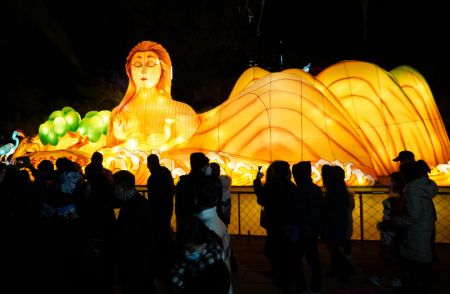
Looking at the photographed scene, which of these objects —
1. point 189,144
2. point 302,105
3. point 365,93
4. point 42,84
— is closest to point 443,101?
point 365,93

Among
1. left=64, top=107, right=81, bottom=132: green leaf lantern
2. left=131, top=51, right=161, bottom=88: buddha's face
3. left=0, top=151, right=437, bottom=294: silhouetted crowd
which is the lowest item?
left=0, top=151, right=437, bottom=294: silhouetted crowd

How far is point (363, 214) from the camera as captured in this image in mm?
7828

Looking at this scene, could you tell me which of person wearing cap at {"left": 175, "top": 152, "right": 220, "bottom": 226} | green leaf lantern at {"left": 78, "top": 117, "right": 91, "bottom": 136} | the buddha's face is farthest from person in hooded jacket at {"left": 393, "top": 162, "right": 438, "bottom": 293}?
green leaf lantern at {"left": 78, "top": 117, "right": 91, "bottom": 136}

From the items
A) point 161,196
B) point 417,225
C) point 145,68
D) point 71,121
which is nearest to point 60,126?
point 71,121

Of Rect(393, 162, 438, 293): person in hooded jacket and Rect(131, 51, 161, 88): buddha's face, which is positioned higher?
Rect(131, 51, 161, 88): buddha's face

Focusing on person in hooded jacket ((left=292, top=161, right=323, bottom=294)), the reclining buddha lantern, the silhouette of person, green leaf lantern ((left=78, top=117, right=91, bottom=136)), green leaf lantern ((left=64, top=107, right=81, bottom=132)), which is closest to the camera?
person in hooded jacket ((left=292, top=161, right=323, bottom=294))

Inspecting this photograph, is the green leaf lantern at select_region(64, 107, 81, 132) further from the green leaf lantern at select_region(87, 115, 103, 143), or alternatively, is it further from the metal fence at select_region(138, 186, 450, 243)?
the metal fence at select_region(138, 186, 450, 243)

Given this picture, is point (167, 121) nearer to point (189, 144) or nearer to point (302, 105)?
point (189, 144)

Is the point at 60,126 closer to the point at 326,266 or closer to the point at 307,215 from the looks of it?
the point at 326,266

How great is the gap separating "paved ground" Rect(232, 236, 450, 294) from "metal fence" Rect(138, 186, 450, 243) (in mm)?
400

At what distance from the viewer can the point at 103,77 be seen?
2128 centimetres

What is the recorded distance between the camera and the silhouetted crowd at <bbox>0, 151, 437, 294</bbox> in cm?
360

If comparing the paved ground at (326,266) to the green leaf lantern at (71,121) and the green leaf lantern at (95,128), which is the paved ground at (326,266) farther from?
the green leaf lantern at (71,121)

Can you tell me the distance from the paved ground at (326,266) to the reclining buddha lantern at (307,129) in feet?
7.47
